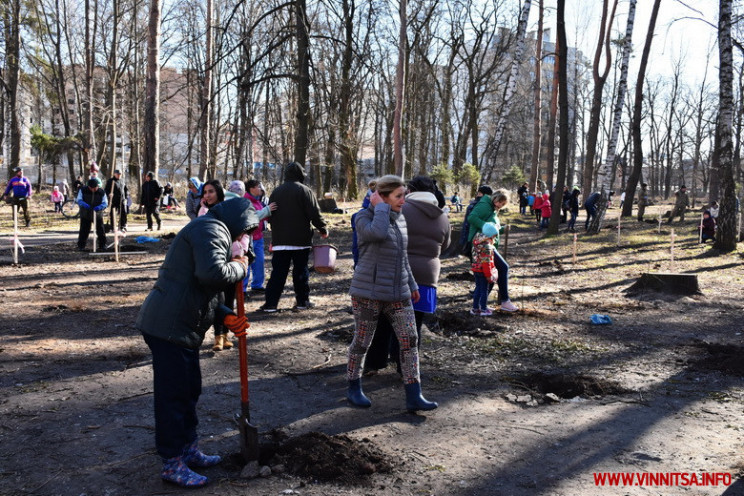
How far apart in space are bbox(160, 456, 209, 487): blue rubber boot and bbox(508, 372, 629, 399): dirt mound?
3.27 m

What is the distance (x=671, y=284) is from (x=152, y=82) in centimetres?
1379

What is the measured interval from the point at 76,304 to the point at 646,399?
749cm

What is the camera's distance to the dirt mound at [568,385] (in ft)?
18.1

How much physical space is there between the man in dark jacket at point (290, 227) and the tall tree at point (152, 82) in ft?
33.2

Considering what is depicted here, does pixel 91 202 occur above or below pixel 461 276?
above

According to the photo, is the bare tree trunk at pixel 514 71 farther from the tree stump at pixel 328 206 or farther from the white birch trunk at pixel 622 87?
the tree stump at pixel 328 206

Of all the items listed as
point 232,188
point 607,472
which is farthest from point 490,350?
point 232,188

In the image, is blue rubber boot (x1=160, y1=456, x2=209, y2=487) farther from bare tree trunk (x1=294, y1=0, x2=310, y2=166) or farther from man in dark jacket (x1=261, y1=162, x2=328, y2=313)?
bare tree trunk (x1=294, y1=0, x2=310, y2=166)

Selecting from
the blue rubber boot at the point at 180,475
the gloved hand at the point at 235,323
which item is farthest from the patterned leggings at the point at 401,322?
the blue rubber boot at the point at 180,475

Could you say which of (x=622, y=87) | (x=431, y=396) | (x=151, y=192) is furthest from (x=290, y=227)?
(x=622, y=87)

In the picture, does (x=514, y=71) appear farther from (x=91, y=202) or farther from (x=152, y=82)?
(x=91, y=202)

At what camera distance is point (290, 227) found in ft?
26.3

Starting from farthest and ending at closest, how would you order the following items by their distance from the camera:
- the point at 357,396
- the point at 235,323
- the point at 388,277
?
1. the point at 357,396
2. the point at 388,277
3. the point at 235,323

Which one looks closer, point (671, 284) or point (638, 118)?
point (671, 284)
